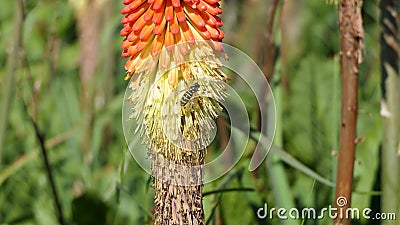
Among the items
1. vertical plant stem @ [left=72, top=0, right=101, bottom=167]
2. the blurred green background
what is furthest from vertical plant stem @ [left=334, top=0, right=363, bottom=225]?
vertical plant stem @ [left=72, top=0, right=101, bottom=167]

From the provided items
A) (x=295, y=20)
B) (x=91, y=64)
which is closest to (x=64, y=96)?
(x=91, y=64)

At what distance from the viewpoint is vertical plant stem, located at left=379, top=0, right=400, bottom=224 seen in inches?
86.8

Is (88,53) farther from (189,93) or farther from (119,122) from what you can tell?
(189,93)

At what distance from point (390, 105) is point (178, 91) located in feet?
2.70

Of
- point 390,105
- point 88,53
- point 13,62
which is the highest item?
point 88,53

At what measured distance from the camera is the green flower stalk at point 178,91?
5.65 ft

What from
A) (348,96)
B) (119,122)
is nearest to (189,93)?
(348,96)

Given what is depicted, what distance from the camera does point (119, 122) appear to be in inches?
158

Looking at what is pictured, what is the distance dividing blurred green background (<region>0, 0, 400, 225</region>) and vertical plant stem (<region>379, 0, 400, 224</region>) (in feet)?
0.95

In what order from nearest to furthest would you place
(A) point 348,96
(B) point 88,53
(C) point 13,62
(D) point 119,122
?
(A) point 348,96 < (C) point 13,62 < (B) point 88,53 < (D) point 119,122

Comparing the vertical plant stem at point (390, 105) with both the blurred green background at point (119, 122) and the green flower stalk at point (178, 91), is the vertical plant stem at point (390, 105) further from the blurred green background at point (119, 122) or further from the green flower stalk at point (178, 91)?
the green flower stalk at point (178, 91)

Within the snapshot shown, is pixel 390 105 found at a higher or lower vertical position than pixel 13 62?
lower

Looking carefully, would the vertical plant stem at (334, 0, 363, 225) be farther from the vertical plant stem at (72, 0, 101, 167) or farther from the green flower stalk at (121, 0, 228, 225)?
the vertical plant stem at (72, 0, 101, 167)

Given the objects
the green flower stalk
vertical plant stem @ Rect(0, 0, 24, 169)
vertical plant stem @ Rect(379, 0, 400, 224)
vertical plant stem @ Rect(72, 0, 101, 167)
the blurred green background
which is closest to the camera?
the green flower stalk
